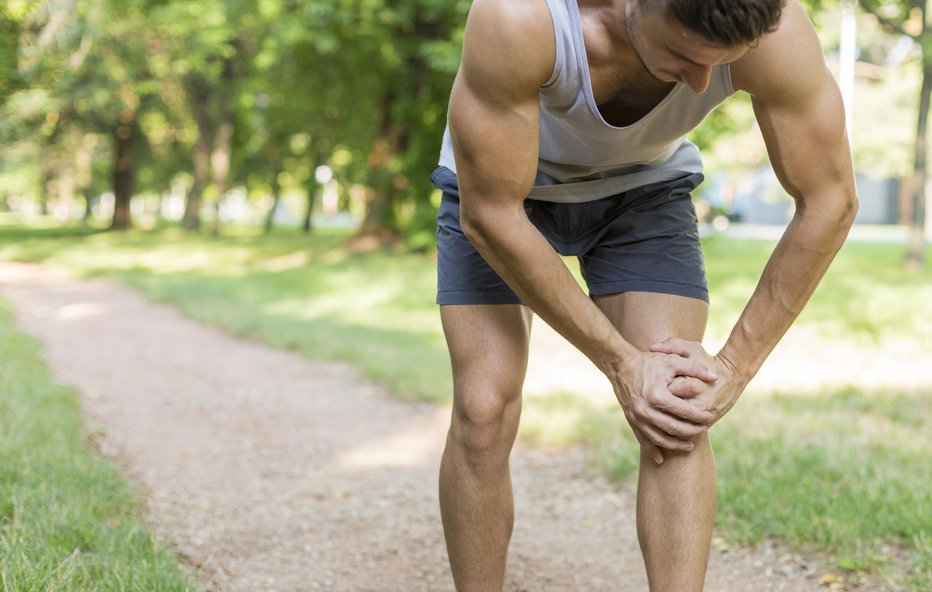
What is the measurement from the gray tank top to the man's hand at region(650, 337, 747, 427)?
1.48ft

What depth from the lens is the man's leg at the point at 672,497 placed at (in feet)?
6.93

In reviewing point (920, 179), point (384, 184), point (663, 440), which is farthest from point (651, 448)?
point (384, 184)

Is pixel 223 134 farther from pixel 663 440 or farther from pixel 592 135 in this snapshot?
pixel 663 440

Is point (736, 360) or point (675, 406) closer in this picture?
point (675, 406)

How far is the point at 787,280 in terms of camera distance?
211 cm

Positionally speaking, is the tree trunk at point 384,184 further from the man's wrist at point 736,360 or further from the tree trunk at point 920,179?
→ the man's wrist at point 736,360

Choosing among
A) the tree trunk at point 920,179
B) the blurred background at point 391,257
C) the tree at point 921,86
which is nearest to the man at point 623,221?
the blurred background at point 391,257

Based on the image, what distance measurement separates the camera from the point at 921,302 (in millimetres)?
8914

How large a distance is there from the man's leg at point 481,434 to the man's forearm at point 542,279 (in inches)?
9.1

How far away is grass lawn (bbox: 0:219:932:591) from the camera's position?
10.8 feet

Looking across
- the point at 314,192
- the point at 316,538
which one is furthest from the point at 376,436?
the point at 314,192

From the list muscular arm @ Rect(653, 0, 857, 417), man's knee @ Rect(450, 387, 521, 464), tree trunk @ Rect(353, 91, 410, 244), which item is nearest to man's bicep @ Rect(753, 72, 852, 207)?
muscular arm @ Rect(653, 0, 857, 417)

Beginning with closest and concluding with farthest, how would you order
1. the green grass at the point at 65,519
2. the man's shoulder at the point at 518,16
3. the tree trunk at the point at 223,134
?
the man's shoulder at the point at 518,16 → the green grass at the point at 65,519 → the tree trunk at the point at 223,134

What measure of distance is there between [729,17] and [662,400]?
0.82 meters
